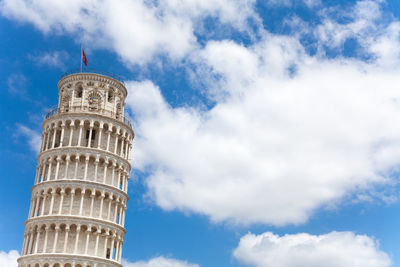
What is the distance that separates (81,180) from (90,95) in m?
14.0

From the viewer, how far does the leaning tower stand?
2188 inches

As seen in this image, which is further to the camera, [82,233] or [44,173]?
[44,173]

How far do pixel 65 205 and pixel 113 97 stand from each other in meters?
18.6

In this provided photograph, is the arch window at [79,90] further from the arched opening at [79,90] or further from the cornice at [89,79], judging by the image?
the cornice at [89,79]

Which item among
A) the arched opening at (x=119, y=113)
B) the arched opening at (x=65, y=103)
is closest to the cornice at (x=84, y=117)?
the arched opening at (x=65, y=103)

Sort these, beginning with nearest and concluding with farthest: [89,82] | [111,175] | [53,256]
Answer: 1. [53,256]
2. [111,175]
3. [89,82]

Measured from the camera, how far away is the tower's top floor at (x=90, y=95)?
64.5 metres

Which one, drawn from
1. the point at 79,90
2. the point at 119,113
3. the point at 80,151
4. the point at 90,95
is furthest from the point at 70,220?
the point at 79,90

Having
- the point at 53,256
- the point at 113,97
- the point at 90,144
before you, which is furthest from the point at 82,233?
the point at 113,97

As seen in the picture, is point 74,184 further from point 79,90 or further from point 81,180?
point 79,90

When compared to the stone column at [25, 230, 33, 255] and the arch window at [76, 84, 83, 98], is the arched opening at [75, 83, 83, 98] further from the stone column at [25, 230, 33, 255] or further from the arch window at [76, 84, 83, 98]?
the stone column at [25, 230, 33, 255]

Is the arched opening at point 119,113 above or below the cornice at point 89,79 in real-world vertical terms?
below

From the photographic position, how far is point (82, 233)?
5616cm

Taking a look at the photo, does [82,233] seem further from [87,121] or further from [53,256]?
[87,121]
